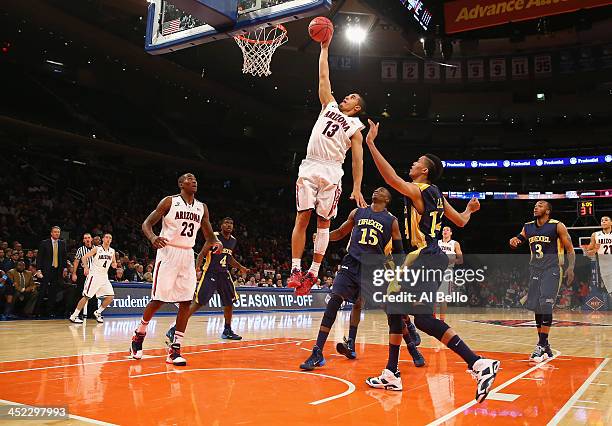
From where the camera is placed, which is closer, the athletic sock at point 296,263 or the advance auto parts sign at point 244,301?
the athletic sock at point 296,263

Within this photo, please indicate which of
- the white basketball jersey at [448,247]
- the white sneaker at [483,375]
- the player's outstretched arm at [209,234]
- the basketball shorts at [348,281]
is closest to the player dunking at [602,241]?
the white basketball jersey at [448,247]

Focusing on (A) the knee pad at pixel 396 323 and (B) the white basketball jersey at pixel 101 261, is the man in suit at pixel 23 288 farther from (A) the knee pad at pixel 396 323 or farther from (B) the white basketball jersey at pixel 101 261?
(A) the knee pad at pixel 396 323

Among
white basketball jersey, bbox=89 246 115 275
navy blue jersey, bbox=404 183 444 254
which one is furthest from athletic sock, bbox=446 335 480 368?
white basketball jersey, bbox=89 246 115 275

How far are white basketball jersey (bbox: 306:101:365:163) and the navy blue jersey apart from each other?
3.84 ft

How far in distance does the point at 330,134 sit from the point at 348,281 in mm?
1899

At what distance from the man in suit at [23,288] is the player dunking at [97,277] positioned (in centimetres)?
134

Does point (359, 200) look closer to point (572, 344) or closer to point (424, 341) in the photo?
point (424, 341)

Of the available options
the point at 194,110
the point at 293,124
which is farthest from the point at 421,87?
the point at 194,110

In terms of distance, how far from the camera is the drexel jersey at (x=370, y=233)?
21.8 ft

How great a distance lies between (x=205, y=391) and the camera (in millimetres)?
4652

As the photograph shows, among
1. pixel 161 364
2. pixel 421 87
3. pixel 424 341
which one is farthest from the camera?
pixel 421 87

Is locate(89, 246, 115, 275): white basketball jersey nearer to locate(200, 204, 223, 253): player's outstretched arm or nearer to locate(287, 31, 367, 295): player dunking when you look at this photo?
locate(200, 204, 223, 253): player's outstretched arm

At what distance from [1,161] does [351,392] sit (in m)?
18.6

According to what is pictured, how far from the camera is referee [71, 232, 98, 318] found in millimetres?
12367
